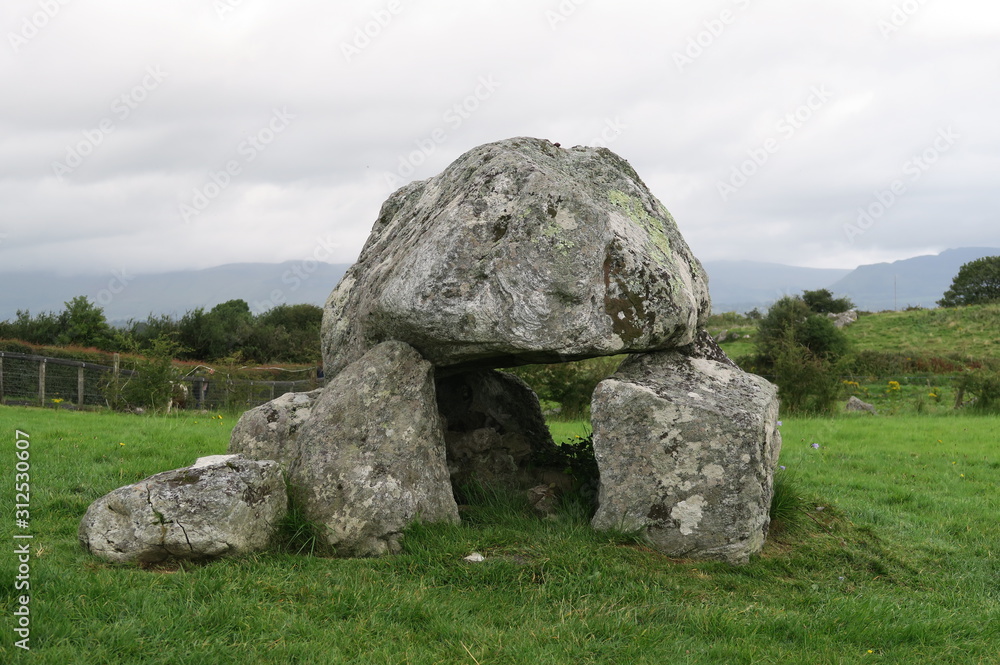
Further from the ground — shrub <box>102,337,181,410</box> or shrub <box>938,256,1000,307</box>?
shrub <box>938,256,1000,307</box>

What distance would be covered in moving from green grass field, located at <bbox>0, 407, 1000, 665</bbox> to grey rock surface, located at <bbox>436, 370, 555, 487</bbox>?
0.95 m

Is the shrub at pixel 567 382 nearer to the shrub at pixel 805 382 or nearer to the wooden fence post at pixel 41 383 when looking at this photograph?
the shrub at pixel 805 382

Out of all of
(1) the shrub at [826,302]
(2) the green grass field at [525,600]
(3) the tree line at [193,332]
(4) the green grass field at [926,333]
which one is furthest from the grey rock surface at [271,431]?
(1) the shrub at [826,302]

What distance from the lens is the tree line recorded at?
1433 inches

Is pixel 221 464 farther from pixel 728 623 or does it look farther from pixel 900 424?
pixel 900 424

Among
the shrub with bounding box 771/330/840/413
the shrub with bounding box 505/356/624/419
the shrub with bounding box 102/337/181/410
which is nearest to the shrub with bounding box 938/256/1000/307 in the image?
the shrub with bounding box 771/330/840/413

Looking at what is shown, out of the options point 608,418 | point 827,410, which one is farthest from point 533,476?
point 827,410

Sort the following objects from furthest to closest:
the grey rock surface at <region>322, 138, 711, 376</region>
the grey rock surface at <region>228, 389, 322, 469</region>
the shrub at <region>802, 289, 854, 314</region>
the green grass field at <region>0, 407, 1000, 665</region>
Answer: the shrub at <region>802, 289, 854, 314</region> < the grey rock surface at <region>228, 389, 322, 469</region> < the grey rock surface at <region>322, 138, 711, 376</region> < the green grass field at <region>0, 407, 1000, 665</region>

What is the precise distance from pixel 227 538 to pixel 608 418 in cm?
328

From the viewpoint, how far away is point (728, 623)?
5230 mm

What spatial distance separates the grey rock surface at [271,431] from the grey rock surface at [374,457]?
4.16ft

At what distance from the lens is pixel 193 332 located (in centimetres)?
4109

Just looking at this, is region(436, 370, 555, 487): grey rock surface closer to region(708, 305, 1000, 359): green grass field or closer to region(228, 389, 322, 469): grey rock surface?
region(228, 389, 322, 469): grey rock surface

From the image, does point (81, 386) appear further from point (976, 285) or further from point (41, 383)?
point (976, 285)
